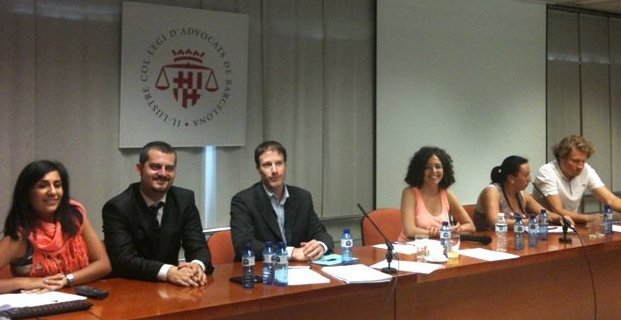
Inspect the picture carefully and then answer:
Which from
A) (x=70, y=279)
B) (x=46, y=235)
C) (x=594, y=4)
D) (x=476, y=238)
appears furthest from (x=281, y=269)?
(x=594, y=4)

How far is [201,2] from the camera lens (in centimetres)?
422

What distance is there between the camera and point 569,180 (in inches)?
173

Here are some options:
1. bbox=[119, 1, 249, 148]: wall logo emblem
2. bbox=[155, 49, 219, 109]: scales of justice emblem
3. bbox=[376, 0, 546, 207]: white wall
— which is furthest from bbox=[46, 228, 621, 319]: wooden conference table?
bbox=[376, 0, 546, 207]: white wall

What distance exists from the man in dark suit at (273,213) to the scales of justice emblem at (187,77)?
1.19 metres

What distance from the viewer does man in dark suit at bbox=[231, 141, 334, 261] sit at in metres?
3.07

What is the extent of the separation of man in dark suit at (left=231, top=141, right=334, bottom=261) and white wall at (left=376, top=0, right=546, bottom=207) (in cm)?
193

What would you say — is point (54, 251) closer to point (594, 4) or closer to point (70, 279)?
point (70, 279)

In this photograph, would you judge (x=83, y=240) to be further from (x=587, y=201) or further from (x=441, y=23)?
(x=587, y=201)

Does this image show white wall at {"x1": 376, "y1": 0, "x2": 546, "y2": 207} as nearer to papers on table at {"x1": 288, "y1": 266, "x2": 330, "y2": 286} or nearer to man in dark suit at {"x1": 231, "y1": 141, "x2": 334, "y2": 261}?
man in dark suit at {"x1": 231, "y1": 141, "x2": 334, "y2": 261}

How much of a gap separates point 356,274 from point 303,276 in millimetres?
222

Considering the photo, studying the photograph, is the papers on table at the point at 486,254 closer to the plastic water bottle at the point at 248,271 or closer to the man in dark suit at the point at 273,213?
the man in dark suit at the point at 273,213

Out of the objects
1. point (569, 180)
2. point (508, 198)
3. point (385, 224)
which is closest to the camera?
point (385, 224)

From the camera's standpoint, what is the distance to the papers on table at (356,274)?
2.54m

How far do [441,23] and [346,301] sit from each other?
343 cm
